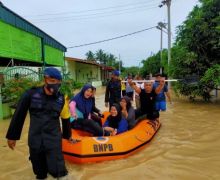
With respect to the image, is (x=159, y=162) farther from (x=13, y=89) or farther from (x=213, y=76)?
(x=213, y=76)

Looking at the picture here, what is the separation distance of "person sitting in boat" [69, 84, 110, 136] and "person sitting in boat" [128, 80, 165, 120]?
1.46m

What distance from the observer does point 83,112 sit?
6.27 m

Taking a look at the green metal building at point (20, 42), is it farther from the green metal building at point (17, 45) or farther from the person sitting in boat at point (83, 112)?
the person sitting in boat at point (83, 112)

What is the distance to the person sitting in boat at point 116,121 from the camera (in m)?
6.45

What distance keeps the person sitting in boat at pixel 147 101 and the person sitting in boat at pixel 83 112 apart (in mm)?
1461

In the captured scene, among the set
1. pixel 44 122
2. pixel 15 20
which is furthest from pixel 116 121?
pixel 15 20

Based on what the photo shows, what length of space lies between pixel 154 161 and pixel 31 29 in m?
15.3

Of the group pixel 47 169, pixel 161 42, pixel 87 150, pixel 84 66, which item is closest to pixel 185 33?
pixel 87 150

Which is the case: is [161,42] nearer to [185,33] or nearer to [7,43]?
[185,33]

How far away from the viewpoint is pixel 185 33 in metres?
15.1

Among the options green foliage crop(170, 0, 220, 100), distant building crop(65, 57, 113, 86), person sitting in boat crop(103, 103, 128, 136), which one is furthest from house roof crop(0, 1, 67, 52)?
distant building crop(65, 57, 113, 86)

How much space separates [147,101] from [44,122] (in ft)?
13.7

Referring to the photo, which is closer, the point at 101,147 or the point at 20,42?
the point at 101,147

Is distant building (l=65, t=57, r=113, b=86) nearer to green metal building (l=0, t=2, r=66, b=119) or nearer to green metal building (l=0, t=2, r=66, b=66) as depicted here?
green metal building (l=0, t=2, r=66, b=66)
